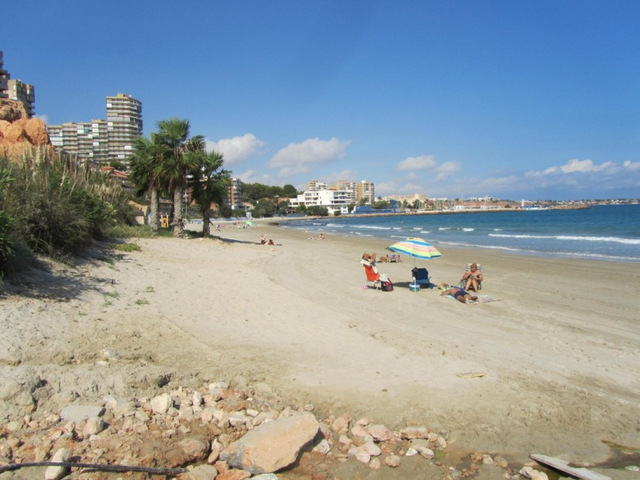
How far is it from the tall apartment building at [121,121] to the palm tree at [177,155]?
315 feet

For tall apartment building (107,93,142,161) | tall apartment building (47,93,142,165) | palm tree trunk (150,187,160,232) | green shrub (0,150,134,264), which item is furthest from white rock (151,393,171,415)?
Answer: tall apartment building (47,93,142,165)

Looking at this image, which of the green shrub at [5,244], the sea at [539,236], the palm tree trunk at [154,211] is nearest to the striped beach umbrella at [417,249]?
the green shrub at [5,244]

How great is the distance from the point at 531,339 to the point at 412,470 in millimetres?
4826

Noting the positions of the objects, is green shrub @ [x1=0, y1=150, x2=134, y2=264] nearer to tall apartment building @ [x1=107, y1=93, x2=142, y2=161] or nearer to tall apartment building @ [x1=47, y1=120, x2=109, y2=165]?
tall apartment building @ [x1=107, y1=93, x2=142, y2=161]

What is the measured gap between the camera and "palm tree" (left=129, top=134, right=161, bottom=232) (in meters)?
21.2

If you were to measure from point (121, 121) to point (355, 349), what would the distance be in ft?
400

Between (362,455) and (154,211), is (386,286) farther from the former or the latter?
(154,211)

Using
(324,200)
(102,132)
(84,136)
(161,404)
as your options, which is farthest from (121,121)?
(161,404)

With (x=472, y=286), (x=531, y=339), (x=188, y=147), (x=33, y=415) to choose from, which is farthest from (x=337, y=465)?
(x=188, y=147)

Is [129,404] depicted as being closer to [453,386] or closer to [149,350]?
[149,350]

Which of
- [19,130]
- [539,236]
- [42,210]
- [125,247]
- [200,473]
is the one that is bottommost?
[539,236]

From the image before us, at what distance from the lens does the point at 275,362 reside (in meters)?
6.03

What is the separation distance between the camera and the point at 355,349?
22.4 feet

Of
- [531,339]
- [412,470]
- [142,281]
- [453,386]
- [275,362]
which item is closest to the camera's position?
[412,470]
